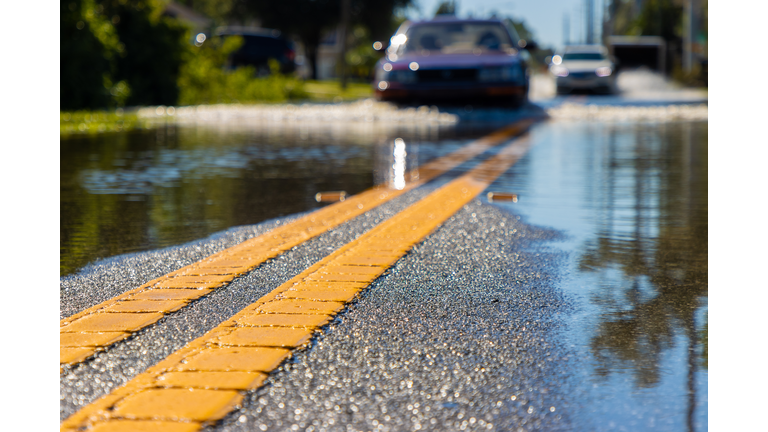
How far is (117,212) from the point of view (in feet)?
18.9

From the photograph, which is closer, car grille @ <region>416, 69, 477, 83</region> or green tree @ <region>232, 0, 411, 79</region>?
car grille @ <region>416, 69, 477, 83</region>

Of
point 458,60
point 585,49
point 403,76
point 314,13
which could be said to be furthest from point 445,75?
point 314,13

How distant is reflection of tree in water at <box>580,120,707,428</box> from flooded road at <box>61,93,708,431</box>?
1cm

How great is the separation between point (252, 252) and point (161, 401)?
200cm

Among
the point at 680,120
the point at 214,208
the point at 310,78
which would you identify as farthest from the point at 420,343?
the point at 310,78

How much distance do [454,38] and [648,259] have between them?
13.2m

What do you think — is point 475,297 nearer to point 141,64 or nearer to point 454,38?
point 454,38

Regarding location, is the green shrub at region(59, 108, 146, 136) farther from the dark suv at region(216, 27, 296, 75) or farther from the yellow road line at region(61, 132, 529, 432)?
the dark suv at region(216, 27, 296, 75)

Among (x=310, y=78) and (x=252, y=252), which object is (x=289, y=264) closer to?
(x=252, y=252)

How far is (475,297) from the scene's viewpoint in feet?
11.5

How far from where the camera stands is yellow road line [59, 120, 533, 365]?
2920mm

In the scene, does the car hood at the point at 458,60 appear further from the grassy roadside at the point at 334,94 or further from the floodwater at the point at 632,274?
the grassy roadside at the point at 334,94

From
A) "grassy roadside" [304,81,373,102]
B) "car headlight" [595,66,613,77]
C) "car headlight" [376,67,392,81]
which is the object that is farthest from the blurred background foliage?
"car headlight" [595,66,613,77]

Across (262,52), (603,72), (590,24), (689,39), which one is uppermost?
(590,24)
